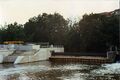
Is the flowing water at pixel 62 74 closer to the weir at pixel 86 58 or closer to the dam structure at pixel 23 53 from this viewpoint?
the weir at pixel 86 58

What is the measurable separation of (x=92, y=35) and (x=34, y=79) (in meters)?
24.8

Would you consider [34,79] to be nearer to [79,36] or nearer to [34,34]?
[79,36]

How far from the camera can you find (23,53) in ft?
137

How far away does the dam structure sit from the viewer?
3973 cm

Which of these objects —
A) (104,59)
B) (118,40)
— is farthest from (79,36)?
(104,59)

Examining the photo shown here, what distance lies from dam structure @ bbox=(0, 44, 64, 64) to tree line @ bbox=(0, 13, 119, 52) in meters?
5.86

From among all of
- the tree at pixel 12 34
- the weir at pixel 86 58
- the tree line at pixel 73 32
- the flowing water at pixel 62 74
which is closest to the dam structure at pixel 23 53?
the weir at pixel 86 58

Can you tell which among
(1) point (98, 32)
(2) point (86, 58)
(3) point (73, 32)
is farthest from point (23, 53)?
(3) point (73, 32)

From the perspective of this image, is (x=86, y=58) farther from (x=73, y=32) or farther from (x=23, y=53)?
(x=73, y=32)

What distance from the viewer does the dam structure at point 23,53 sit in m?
39.7

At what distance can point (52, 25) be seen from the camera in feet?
205

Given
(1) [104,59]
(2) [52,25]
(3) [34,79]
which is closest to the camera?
(3) [34,79]

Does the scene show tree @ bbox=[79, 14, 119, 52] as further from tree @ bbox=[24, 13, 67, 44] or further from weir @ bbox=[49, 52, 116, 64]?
tree @ bbox=[24, 13, 67, 44]

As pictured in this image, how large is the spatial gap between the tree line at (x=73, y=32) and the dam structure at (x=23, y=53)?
586cm
